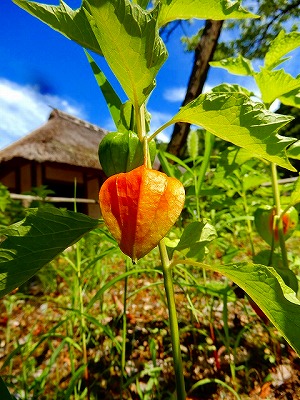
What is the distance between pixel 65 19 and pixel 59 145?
294 inches

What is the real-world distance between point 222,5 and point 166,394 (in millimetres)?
920

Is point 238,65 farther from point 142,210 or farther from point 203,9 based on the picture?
point 142,210

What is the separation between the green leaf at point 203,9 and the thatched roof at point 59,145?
681cm

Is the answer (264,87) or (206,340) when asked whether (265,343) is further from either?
(264,87)

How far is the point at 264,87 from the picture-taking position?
1.94 ft

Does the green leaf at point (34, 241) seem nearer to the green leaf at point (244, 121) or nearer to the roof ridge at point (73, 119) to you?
the green leaf at point (244, 121)

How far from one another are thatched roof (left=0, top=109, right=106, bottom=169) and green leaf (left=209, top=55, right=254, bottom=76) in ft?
21.6

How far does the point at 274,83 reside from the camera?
57cm

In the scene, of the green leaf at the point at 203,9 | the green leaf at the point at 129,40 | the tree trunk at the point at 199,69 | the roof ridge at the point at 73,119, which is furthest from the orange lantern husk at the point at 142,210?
the roof ridge at the point at 73,119

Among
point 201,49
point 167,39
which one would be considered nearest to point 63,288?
point 201,49

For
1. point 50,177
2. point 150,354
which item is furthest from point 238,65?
point 50,177

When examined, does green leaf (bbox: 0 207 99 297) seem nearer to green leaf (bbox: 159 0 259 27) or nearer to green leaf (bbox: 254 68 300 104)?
green leaf (bbox: 159 0 259 27)

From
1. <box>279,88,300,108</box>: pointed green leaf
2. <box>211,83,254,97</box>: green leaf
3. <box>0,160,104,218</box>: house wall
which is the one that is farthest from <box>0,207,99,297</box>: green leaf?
<box>0,160,104,218</box>: house wall

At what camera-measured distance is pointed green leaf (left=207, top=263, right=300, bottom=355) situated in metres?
0.31
